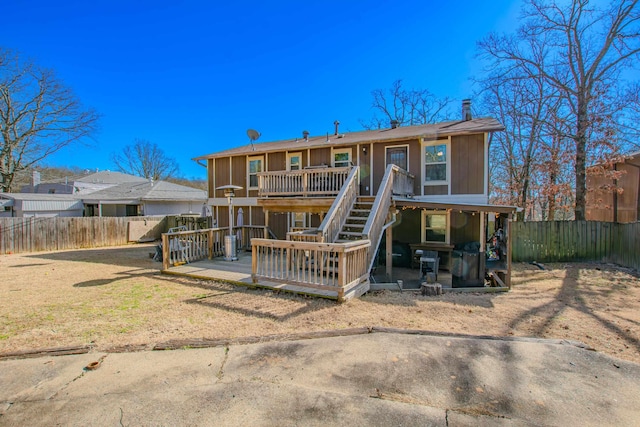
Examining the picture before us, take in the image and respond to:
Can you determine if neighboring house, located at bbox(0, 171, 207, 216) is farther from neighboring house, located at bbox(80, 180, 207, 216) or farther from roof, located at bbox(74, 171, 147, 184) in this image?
roof, located at bbox(74, 171, 147, 184)

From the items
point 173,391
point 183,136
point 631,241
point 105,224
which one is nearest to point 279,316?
point 173,391

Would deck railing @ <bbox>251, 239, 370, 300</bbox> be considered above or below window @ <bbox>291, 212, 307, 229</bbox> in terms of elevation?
below

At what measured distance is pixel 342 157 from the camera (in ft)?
37.7

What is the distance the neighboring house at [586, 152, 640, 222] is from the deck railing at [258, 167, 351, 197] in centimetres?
1243

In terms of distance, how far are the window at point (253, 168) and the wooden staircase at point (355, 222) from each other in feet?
18.1

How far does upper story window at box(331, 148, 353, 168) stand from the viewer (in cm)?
1134

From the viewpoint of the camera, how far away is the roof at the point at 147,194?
64.6 feet

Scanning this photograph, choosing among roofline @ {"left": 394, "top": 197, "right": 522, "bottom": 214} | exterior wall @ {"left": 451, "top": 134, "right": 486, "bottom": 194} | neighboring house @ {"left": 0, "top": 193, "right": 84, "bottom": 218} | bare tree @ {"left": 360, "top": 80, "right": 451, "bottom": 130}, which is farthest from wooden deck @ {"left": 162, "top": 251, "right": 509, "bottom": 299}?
bare tree @ {"left": 360, "top": 80, "right": 451, "bottom": 130}

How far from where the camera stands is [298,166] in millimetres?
12281

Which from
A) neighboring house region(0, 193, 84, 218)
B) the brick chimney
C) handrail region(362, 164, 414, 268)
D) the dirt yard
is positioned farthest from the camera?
neighboring house region(0, 193, 84, 218)

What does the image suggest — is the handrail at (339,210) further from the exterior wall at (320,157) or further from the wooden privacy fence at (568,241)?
the wooden privacy fence at (568,241)

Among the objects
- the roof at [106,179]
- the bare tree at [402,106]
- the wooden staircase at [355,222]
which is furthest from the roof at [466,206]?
the roof at [106,179]

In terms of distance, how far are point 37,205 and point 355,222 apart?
73.6 feet

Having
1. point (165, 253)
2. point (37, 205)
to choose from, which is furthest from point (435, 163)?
point (37, 205)
